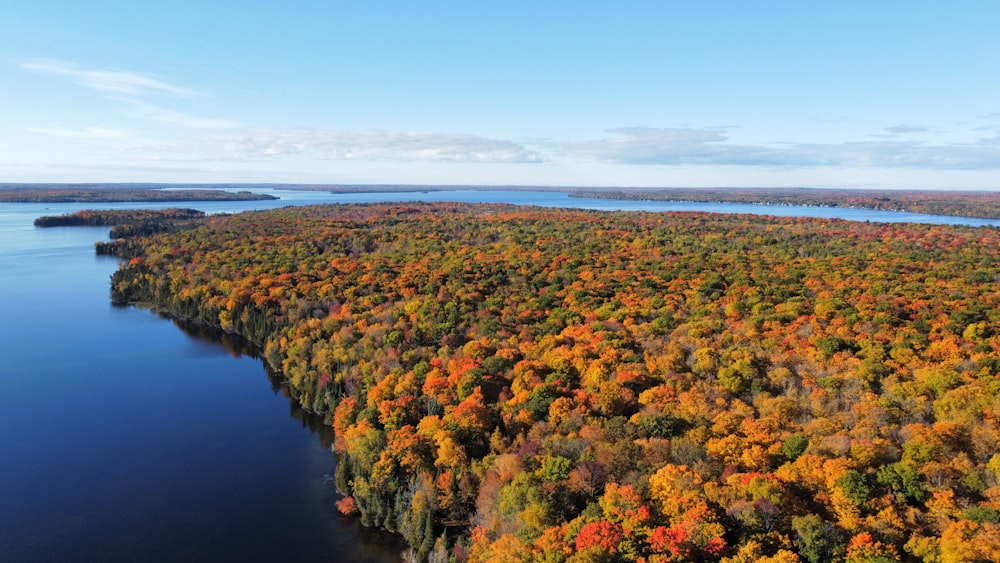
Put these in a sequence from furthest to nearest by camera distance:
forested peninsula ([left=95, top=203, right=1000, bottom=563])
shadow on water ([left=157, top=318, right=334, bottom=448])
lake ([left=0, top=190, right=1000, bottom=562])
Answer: shadow on water ([left=157, top=318, right=334, bottom=448])
lake ([left=0, top=190, right=1000, bottom=562])
forested peninsula ([left=95, top=203, right=1000, bottom=563])

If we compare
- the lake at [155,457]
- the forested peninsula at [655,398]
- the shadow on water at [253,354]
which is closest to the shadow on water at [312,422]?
the shadow on water at [253,354]

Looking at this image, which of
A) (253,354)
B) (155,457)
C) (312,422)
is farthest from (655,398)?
(253,354)

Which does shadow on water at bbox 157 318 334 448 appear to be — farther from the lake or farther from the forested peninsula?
the forested peninsula

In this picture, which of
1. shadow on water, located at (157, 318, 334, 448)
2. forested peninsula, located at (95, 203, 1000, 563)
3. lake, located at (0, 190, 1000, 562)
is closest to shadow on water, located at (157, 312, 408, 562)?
shadow on water, located at (157, 318, 334, 448)

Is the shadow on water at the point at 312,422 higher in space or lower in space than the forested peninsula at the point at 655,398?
lower

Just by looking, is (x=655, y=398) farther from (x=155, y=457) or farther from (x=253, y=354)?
(x=253, y=354)

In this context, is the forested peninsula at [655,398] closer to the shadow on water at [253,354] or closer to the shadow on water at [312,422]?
the shadow on water at [312,422]

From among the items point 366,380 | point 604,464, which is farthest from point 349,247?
point 604,464
